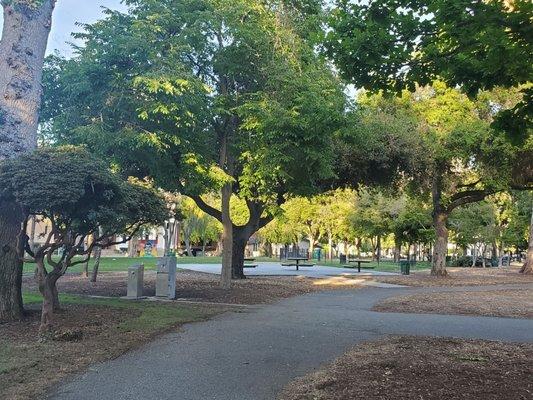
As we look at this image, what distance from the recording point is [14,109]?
9.92 metres

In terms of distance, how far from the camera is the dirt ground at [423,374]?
A: 5.34 metres

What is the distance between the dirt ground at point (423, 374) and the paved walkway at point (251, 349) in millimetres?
391

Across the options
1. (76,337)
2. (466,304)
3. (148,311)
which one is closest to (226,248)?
(148,311)

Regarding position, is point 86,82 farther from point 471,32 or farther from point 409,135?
point 409,135

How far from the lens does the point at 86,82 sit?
43.3 feet

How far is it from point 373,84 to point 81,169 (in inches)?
177

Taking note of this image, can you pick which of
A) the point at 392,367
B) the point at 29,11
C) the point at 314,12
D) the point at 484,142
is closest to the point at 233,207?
the point at 484,142

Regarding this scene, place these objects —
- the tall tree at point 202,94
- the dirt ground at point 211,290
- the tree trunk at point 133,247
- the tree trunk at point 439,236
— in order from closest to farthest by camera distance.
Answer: the tall tree at point 202,94 < the dirt ground at point 211,290 < the tree trunk at point 439,236 < the tree trunk at point 133,247

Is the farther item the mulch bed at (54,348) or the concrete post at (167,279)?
the concrete post at (167,279)

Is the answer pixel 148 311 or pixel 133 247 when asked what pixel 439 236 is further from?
pixel 133 247

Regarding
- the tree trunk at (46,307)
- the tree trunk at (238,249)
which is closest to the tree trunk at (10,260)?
the tree trunk at (46,307)

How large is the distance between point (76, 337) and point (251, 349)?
105 inches

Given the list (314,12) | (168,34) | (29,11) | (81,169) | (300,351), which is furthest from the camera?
(314,12)

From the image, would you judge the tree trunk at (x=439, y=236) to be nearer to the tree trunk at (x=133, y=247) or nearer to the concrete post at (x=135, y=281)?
the concrete post at (x=135, y=281)
